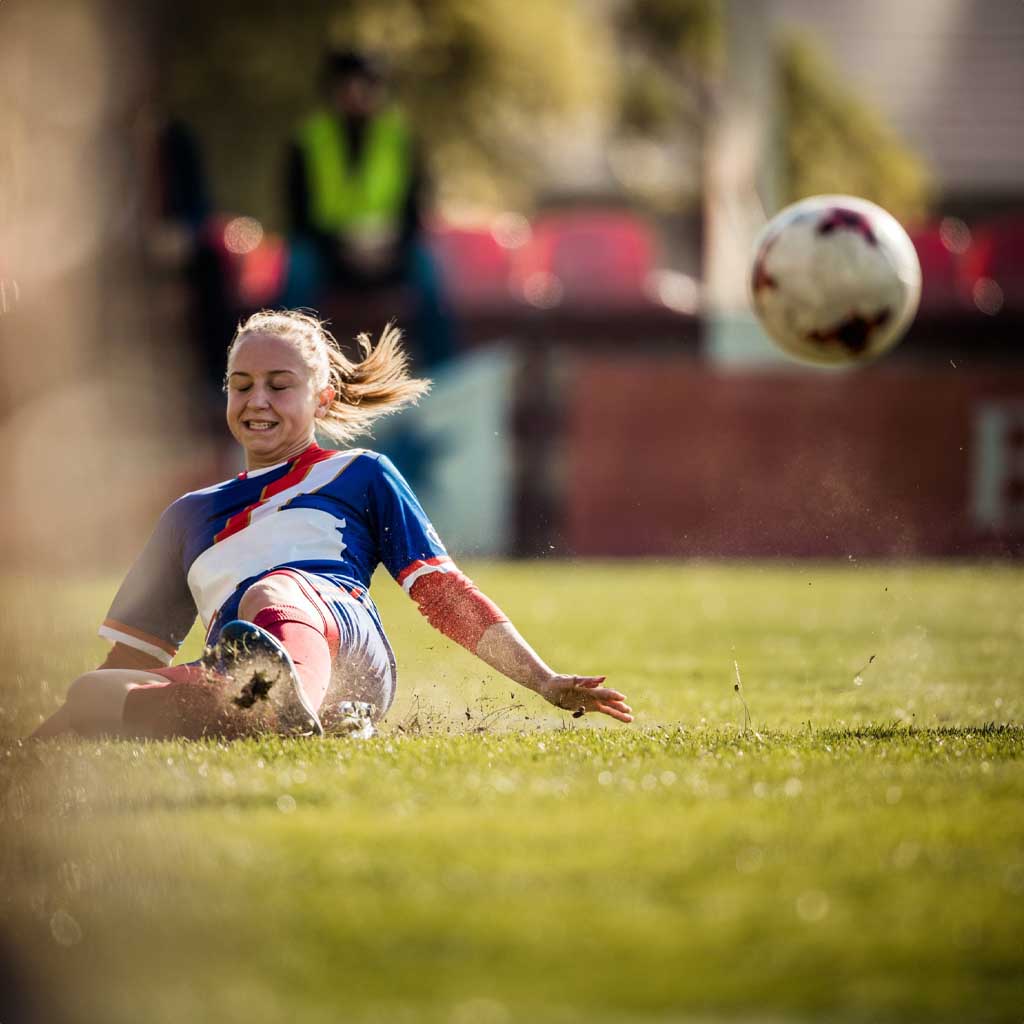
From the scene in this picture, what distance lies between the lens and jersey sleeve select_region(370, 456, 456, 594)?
14.9 feet

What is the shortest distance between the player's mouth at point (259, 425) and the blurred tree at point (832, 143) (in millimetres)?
20280

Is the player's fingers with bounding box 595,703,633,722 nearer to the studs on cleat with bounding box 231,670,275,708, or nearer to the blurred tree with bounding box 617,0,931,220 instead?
the studs on cleat with bounding box 231,670,275,708

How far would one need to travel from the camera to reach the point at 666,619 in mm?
8578

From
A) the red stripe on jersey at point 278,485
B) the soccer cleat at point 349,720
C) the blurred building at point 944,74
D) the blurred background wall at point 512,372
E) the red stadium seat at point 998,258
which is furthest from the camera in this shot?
the blurred building at point 944,74

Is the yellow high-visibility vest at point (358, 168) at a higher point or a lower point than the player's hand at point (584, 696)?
higher

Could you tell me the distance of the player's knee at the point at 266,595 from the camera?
423 centimetres

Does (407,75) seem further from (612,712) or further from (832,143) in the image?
(612,712)

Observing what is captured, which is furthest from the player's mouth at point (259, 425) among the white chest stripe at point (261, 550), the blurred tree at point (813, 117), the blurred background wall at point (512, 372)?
the blurred tree at point (813, 117)

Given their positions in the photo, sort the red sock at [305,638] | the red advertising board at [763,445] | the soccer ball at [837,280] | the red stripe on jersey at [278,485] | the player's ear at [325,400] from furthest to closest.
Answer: the red advertising board at [763,445], the soccer ball at [837,280], the player's ear at [325,400], the red stripe on jersey at [278,485], the red sock at [305,638]

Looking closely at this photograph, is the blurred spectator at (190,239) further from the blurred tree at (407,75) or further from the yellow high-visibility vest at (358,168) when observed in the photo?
the blurred tree at (407,75)

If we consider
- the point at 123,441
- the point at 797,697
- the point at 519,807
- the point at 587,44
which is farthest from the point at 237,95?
the point at 519,807

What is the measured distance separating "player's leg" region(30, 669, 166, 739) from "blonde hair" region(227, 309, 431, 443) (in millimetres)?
1008

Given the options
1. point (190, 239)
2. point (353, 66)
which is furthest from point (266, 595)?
point (190, 239)

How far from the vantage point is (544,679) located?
4301 mm
